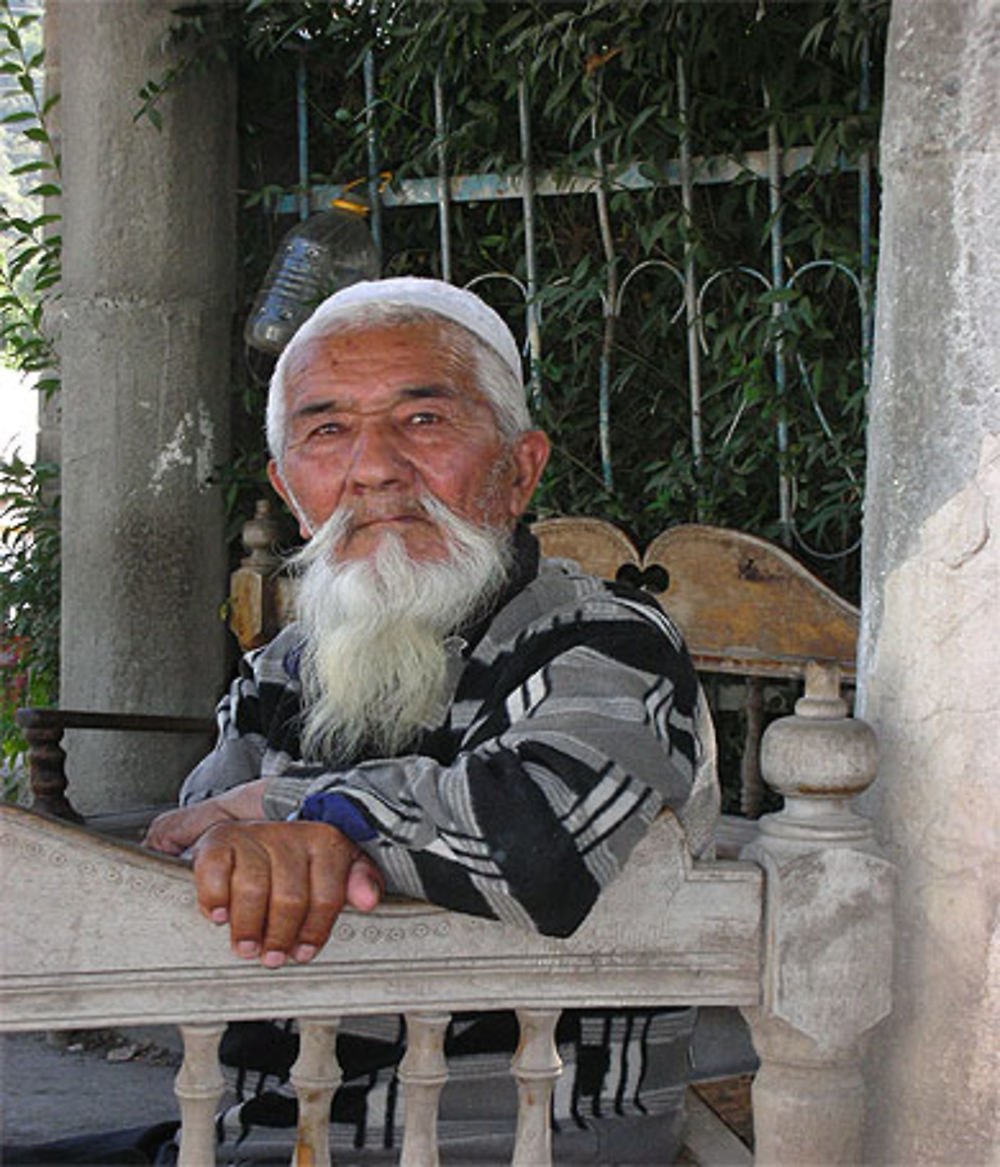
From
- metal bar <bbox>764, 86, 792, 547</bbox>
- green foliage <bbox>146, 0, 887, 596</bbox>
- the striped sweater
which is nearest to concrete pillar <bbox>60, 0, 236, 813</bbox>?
green foliage <bbox>146, 0, 887, 596</bbox>

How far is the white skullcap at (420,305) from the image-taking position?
2154 mm

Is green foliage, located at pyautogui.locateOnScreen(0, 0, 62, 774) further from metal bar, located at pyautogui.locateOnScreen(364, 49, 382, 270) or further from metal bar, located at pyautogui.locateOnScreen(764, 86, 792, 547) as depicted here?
metal bar, located at pyautogui.locateOnScreen(764, 86, 792, 547)

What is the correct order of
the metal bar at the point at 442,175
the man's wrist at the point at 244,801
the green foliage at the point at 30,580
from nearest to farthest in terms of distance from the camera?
the man's wrist at the point at 244,801 → the metal bar at the point at 442,175 → the green foliage at the point at 30,580

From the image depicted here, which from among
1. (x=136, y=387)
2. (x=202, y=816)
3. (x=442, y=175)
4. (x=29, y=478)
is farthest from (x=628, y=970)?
(x=29, y=478)

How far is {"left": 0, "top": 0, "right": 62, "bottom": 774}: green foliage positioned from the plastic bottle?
2.87 feet

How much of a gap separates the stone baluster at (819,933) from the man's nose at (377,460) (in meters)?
0.69

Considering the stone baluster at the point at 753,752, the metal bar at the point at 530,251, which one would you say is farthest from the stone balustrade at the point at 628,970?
the metal bar at the point at 530,251

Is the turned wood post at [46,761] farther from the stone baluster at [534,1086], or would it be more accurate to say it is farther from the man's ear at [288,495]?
the stone baluster at [534,1086]

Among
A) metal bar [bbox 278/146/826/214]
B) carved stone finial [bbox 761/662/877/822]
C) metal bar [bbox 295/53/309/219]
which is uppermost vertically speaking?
metal bar [bbox 295/53/309/219]

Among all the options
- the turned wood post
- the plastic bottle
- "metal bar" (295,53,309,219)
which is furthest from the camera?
"metal bar" (295,53,309,219)

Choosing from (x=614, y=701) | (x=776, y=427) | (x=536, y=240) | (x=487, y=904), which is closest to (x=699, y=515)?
(x=776, y=427)

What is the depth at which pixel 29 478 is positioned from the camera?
16.9ft

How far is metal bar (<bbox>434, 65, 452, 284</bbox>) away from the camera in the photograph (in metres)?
4.22

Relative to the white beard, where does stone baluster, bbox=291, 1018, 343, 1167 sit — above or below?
below
